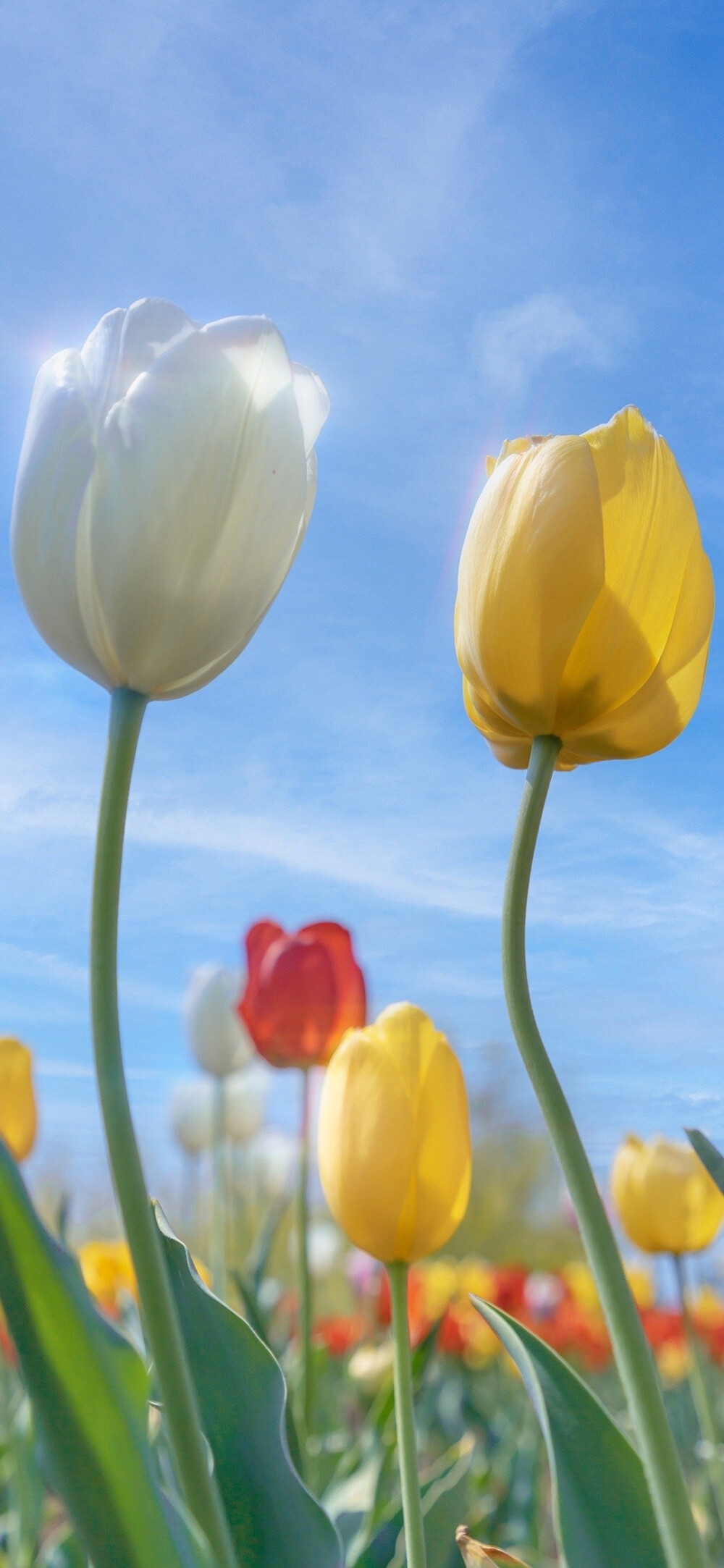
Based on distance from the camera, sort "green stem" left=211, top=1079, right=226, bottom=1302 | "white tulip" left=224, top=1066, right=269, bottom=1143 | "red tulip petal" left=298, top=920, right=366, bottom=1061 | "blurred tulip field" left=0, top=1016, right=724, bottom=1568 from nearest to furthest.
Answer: "blurred tulip field" left=0, top=1016, right=724, bottom=1568 < "red tulip petal" left=298, top=920, right=366, bottom=1061 < "green stem" left=211, top=1079, right=226, bottom=1302 < "white tulip" left=224, top=1066, right=269, bottom=1143

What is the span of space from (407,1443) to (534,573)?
33cm

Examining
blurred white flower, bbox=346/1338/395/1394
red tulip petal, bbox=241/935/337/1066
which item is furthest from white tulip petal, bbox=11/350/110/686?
blurred white flower, bbox=346/1338/395/1394

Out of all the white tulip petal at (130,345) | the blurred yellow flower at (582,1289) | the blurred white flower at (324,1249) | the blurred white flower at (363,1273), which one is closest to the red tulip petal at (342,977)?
the white tulip petal at (130,345)

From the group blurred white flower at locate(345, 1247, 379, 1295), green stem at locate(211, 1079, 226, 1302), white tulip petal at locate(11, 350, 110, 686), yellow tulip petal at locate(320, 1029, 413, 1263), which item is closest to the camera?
white tulip petal at locate(11, 350, 110, 686)

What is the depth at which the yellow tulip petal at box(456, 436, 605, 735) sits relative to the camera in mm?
400

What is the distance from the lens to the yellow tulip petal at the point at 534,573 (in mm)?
400

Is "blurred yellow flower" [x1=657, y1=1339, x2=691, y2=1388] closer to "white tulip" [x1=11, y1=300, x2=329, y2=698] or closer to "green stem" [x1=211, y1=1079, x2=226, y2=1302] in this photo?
"green stem" [x1=211, y1=1079, x2=226, y2=1302]

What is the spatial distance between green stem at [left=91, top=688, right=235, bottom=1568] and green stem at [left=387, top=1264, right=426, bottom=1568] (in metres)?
0.15

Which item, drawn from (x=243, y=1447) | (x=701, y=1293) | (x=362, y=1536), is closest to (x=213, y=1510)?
(x=243, y=1447)

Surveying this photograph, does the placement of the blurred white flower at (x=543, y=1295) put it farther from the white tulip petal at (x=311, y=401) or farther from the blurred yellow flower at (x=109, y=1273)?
the white tulip petal at (x=311, y=401)

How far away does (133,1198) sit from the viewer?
32 centimetres

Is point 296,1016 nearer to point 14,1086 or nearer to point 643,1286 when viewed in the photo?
point 14,1086

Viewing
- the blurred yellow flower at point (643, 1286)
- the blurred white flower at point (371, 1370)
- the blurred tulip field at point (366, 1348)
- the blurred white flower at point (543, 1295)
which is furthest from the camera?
the blurred yellow flower at point (643, 1286)

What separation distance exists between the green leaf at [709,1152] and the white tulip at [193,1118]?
63.0 inches
